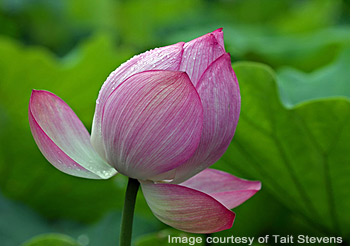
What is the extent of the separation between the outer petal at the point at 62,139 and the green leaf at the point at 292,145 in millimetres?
353

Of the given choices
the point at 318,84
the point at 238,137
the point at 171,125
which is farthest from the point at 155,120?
the point at 318,84

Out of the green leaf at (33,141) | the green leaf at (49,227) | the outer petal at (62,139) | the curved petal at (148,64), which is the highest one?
the curved petal at (148,64)

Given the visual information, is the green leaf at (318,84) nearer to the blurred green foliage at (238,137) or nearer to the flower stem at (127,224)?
the blurred green foliage at (238,137)

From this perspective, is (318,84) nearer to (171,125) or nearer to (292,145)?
(292,145)

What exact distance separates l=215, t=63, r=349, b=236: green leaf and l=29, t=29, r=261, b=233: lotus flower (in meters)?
0.36

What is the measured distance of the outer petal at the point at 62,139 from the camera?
0.42m

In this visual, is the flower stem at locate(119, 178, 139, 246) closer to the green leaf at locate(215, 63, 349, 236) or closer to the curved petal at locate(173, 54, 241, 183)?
the curved petal at locate(173, 54, 241, 183)

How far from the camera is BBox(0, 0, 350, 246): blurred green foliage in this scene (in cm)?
77

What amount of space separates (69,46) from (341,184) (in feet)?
3.92

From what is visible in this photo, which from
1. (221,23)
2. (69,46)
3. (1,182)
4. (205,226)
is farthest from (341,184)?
(221,23)

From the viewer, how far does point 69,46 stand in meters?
1.76

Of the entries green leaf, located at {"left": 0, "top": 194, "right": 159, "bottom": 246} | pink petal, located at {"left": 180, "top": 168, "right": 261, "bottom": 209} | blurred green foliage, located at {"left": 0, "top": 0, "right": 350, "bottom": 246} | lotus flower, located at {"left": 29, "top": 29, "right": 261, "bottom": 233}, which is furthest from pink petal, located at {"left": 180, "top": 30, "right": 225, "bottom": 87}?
green leaf, located at {"left": 0, "top": 194, "right": 159, "bottom": 246}

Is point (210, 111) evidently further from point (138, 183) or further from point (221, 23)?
point (221, 23)

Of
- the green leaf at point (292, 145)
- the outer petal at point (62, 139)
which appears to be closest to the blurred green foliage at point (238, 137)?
the green leaf at point (292, 145)
